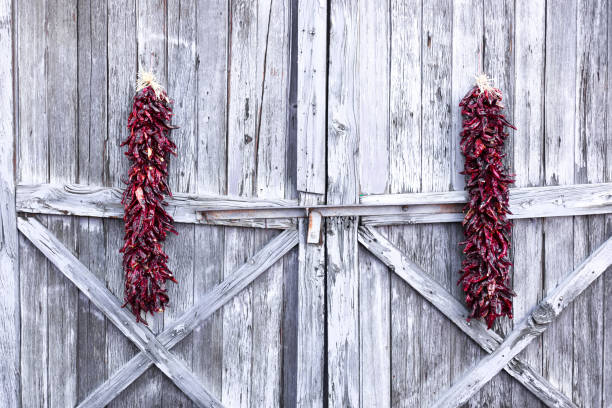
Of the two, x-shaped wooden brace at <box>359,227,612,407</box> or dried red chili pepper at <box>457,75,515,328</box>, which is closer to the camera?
dried red chili pepper at <box>457,75,515,328</box>

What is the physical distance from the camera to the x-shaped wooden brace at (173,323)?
109 inches

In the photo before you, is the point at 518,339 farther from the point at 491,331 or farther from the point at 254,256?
the point at 254,256

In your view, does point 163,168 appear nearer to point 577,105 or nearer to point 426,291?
point 426,291

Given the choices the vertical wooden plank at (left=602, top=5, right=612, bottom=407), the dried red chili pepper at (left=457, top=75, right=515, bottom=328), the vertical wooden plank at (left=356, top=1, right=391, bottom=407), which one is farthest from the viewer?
the vertical wooden plank at (left=602, top=5, right=612, bottom=407)

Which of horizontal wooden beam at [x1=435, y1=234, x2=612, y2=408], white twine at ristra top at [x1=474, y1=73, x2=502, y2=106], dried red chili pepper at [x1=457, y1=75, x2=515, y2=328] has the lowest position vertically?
horizontal wooden beam at [x1=435, y1=234, x2=612, y2=408]

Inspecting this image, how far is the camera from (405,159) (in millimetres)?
2775

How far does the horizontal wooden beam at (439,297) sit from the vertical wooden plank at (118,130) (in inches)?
62.4

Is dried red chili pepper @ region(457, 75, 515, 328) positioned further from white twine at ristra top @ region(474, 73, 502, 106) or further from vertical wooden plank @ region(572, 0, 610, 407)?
vertical wooden plank @ region(572, 0, 610, 407)

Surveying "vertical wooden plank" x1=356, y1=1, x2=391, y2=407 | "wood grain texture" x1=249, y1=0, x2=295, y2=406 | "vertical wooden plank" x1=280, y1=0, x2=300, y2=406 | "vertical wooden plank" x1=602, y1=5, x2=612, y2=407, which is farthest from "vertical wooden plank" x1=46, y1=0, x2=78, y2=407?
"vertical wooden plank" x1=602, y1=5, x2=612, y2=407

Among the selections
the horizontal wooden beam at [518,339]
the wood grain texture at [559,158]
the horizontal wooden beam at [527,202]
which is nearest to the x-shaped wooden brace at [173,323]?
the horizontal wooden beam at [527,202]

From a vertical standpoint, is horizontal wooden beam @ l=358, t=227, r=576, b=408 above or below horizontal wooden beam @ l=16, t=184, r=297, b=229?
below

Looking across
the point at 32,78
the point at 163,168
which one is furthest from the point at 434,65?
the point at 32,78

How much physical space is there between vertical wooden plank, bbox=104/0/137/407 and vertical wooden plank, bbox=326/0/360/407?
128 cm

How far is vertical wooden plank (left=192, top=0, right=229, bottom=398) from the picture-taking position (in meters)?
2.75
